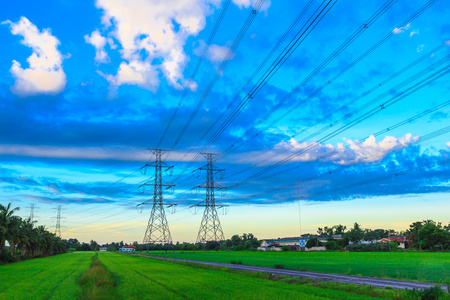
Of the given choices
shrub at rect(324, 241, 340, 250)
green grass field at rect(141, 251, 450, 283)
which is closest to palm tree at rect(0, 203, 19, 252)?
green grass field at rect(141, 251, 450, 283)

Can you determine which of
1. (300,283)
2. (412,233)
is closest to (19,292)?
(300,283)

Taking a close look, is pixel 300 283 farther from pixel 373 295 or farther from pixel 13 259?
pixel 13 259

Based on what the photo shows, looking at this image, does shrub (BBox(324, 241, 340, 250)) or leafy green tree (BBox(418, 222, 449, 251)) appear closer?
leafy green tree (BBox(418, 222, 449, 251))

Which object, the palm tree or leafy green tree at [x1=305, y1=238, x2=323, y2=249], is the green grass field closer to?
the palm tree

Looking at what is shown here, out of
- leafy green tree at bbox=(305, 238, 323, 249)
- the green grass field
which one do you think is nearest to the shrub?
leafy green tree at bbox=(305, 238, 323, 249)

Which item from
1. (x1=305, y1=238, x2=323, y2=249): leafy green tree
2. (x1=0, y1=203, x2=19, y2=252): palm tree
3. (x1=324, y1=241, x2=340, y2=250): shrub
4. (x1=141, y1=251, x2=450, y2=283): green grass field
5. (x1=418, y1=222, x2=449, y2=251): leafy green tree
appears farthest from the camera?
(x1=305, y1=238, x2=323, y2=249): leafy green tree

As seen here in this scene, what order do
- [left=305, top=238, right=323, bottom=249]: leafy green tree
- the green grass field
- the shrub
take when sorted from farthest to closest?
[left=305, top=238, right=323, bottom=249]: leafy green tree, the shrub, the green grass field

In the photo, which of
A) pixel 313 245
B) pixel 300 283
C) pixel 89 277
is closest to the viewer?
pixel 300 283

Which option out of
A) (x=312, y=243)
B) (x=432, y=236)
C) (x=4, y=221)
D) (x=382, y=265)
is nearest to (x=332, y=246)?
(x=312, y=243)

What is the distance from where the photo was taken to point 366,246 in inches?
5281

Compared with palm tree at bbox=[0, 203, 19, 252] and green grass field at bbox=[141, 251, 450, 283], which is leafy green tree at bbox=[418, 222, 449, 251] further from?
palm tree at bbox=[0, 203, 19, 252]

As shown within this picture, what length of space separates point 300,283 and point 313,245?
13327 cm

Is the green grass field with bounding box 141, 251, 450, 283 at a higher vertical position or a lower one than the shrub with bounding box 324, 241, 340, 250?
higher

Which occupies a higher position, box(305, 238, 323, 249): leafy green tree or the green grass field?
the green grass field
